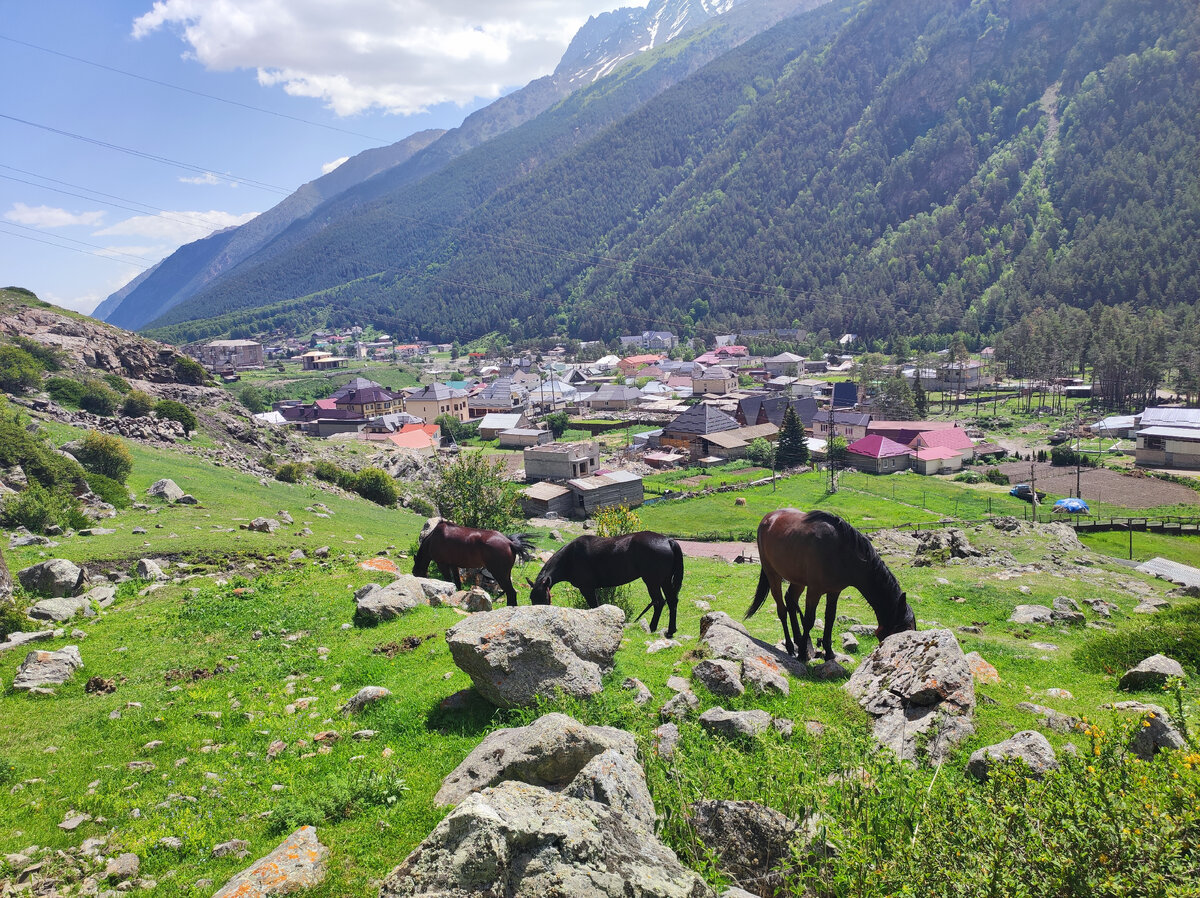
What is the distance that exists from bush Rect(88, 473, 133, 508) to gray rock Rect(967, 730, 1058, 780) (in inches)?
1163

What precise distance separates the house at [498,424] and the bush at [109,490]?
66002 millimetres

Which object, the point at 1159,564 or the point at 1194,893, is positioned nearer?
the point at 1194,893

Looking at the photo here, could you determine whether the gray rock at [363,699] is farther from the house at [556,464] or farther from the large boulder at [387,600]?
the house at [556,464]

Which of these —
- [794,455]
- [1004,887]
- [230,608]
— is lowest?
[794,455]

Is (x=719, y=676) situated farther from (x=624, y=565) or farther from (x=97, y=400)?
(x=97, y=400)

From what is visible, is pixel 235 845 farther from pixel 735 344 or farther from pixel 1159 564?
pixel 735 344

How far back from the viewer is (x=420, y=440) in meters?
78.9

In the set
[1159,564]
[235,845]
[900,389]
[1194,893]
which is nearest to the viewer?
[1194,893]

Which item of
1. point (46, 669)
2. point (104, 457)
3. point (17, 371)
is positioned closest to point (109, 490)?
point (104, 457)

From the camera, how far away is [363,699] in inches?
400

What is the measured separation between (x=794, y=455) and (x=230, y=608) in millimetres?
63052

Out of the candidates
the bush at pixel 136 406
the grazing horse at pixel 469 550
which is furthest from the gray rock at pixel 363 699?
the bush at pixel 136 406

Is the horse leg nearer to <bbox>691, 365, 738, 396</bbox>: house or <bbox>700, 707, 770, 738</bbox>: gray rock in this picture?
<bbox>700, 707, 770, 738</bbox>: gray rock

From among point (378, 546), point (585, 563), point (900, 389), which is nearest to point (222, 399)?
point (378, 546)
